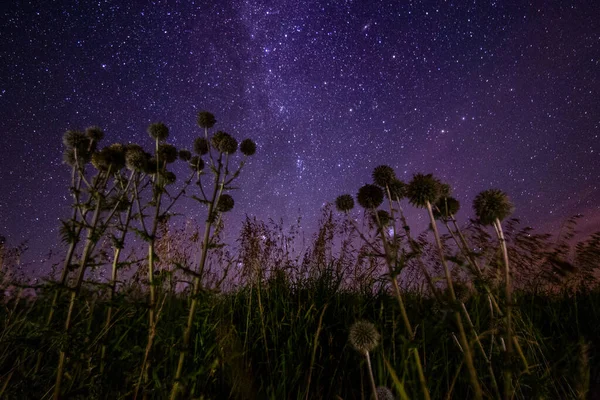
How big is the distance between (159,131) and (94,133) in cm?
61

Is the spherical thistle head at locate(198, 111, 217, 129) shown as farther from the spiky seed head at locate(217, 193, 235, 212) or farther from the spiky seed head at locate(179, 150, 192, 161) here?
the spiky seed head at locate(217, 193, 235, 212)

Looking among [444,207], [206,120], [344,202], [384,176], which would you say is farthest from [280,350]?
[206,120]

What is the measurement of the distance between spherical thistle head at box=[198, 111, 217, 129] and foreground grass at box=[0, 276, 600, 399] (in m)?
1.86

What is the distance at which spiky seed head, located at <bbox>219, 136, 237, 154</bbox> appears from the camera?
3.42m

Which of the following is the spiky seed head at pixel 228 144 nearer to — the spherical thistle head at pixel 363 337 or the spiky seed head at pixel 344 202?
the spiky seed head at pixel 344 202

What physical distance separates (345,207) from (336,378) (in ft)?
6.00

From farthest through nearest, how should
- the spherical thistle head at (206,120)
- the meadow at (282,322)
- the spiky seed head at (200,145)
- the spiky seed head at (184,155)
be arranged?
the spiky seed head at (184,155), the spiky seed head at (200,145), the spherical thistle head at (206,120), the meadow at (282,322)

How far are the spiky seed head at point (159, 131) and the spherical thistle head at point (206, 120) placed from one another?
40cm

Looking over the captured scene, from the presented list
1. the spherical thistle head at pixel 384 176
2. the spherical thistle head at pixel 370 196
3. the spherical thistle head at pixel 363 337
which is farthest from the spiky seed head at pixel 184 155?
the spherical thistle head at pixel 363 337

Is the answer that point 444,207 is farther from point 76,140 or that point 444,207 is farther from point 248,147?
point 76,140

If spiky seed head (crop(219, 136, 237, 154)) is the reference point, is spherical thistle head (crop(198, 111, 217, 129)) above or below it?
above

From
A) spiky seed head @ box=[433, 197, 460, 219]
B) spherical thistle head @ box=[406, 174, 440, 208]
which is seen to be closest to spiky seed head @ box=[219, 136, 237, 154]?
spherical thistle head @ box=[406, 174, 440, 208]

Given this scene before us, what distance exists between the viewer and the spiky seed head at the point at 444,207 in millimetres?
2827

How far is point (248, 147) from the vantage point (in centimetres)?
425
